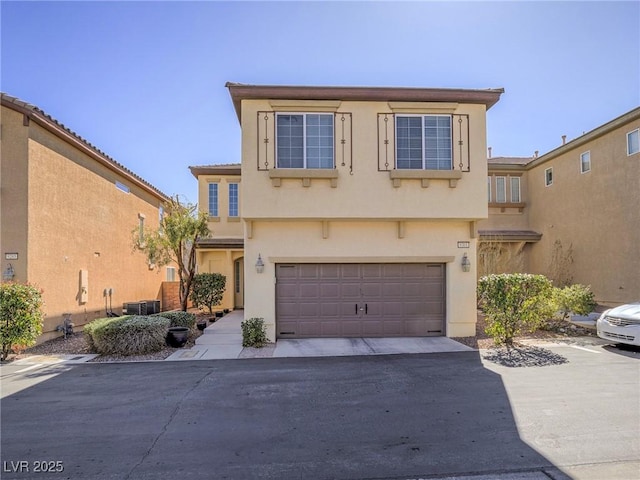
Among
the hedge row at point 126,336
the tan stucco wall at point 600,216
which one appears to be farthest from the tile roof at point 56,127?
the tan stucco wall at point 600,216

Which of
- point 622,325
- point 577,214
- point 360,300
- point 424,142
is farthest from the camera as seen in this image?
point 577,214

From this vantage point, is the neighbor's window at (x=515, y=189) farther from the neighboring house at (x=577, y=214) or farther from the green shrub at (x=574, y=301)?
the green shrub at (x=574, y=301)

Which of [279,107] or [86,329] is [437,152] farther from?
[86,329]

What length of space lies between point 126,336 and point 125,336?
2 cm

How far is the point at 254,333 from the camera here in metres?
10.1

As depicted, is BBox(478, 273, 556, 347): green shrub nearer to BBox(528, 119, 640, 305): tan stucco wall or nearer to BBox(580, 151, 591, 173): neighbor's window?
BBox(528, 119, 640, 305): tan stucco wall

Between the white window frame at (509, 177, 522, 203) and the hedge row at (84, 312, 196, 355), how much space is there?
56.7 feet

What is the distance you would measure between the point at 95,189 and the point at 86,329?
5975 mm

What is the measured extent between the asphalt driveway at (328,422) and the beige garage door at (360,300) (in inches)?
111

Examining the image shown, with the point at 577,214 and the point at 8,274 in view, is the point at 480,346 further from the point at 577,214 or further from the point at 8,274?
the point at 8,274

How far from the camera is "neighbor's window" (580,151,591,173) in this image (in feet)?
51.0

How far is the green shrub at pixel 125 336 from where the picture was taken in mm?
9219

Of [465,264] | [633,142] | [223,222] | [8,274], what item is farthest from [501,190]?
[8,274]

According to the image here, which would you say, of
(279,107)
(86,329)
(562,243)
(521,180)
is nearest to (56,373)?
(86,329)
